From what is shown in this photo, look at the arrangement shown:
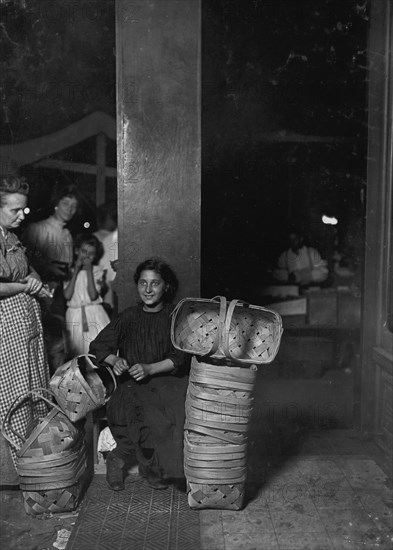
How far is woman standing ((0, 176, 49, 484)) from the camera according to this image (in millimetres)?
4504

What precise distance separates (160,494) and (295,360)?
374 cm

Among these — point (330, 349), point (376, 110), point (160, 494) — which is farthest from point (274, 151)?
point (160, 494)

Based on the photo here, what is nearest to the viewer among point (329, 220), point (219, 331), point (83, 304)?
point (219, 331)

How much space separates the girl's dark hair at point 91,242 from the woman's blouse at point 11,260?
1914mm

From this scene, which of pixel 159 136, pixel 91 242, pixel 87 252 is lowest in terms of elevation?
pixel 87 252

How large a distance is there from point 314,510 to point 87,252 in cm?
356

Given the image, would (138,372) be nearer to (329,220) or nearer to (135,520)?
(135,520)

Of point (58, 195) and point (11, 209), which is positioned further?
point (58, 195)

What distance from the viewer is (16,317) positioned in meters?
4.54

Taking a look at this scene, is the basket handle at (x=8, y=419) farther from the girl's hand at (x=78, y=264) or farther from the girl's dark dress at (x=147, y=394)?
the girl's hand at (x=78, y=264)

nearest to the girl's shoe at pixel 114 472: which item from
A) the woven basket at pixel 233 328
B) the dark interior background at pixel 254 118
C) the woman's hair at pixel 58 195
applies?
the woven basket at pixel 233 328

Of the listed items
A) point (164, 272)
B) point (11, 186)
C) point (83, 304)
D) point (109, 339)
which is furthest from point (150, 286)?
point (83, 304)

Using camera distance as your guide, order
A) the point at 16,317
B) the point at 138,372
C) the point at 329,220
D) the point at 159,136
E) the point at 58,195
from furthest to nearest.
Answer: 1. the point at 329,220
2. the point at 58,195
3. the point at 159,136
4. the point at 16,317
5. the point at 138,372

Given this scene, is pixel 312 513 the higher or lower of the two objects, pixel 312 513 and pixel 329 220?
the lower
